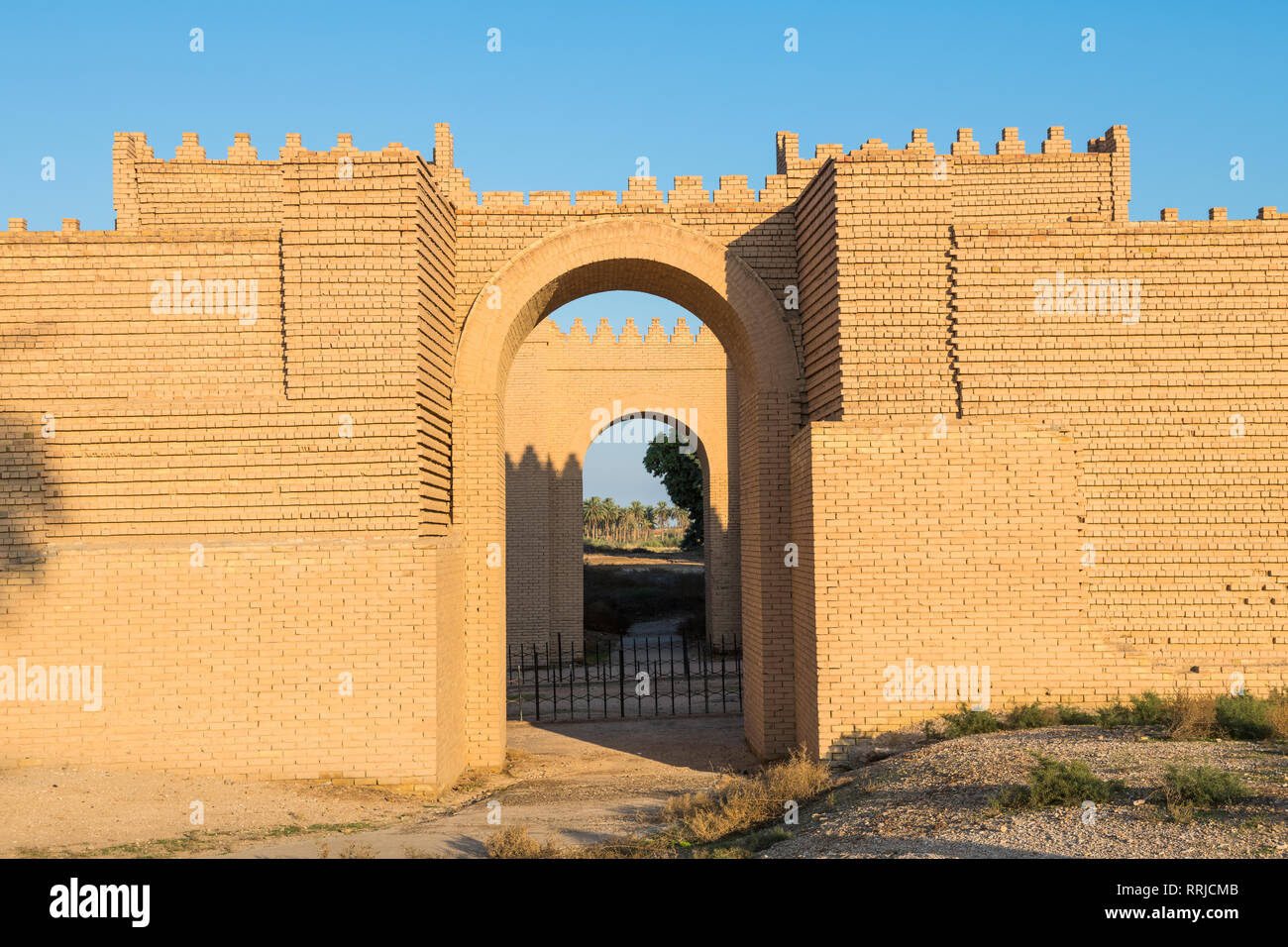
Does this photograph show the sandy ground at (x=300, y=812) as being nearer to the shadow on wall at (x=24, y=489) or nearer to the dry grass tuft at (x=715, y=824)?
the dry grass tuft at (x=715, y=824)

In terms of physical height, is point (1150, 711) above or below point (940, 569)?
below

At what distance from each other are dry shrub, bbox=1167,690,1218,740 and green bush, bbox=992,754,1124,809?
1702 mm

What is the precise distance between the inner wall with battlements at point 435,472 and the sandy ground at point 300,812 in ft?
1.06

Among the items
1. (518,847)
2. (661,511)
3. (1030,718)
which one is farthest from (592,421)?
(661,511)

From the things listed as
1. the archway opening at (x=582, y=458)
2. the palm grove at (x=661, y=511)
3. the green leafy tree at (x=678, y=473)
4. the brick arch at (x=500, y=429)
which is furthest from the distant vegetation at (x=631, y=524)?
the brick arch at (x=500, y=429)

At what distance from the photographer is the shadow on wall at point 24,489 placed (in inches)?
331

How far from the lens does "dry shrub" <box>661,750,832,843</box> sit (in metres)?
6.63

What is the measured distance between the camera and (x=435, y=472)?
9328 mm

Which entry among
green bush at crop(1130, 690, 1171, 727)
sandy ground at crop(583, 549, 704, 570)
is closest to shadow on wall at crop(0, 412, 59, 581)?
green bush at crop(1130, 690, 1171, 727)

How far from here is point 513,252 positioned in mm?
10109

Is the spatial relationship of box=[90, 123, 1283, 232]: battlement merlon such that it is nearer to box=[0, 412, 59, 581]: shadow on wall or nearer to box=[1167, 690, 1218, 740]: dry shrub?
box=[0, 412, 59, 581]: shadow on wall

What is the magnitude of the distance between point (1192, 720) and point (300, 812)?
738cm

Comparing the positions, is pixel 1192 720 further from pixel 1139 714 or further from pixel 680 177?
pixel 680 177

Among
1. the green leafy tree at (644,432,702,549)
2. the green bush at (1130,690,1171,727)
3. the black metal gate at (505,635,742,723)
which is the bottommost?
the black metal gate at (505,635,742,723)
